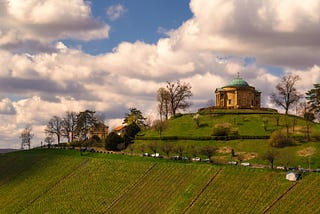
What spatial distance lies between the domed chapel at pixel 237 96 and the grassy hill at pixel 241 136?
7579mm

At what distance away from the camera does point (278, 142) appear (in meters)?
99.1

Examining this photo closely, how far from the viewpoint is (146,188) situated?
77.4 m

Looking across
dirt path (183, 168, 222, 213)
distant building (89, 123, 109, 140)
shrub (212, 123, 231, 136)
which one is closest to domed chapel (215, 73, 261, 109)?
shrub (212, 123, 231, 136)

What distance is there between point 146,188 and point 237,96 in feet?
247

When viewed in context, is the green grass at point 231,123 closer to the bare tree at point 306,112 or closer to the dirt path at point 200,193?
the bare tree at point 306,112

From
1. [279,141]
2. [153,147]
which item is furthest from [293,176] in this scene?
[153,147]

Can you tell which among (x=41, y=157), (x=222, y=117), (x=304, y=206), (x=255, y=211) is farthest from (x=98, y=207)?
(x=222, y=117)

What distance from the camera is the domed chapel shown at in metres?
146

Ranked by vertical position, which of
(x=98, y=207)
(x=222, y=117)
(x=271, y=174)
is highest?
(x=222, y=117)

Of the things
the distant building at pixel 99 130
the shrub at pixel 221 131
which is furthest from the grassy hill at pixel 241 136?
the distant building at pixel 99 130

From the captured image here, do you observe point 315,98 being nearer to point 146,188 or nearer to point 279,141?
point 279,141

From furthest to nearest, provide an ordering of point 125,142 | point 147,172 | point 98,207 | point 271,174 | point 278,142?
point 125,142, point 278,142, point 147,172, point 98,207, point 271,174

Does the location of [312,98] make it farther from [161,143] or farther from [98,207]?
[98,207]

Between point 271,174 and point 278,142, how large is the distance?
30161 millimetres
